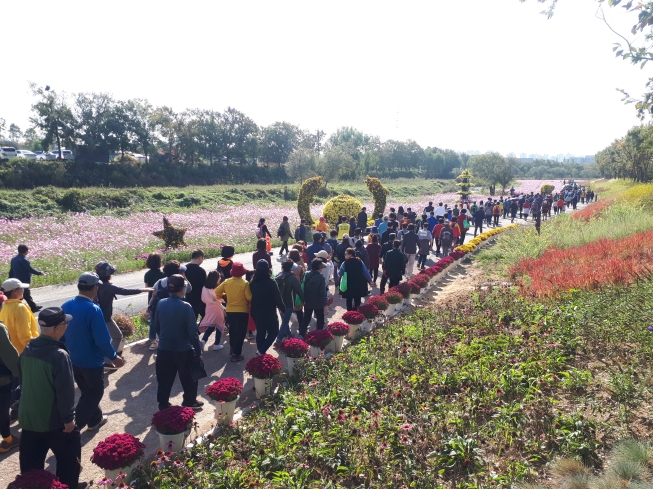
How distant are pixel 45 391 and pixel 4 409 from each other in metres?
1.51

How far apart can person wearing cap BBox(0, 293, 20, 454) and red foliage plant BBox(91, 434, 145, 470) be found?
4.78ft

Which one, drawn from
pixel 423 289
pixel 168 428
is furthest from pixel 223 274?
pixel 423 289

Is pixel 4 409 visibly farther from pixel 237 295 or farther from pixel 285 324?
pixel 285 324

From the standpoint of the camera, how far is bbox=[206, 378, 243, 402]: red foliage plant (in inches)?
192

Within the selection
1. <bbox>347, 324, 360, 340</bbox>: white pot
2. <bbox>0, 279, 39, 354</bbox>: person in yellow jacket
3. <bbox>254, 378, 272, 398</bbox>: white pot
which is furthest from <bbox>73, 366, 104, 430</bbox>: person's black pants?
<bbox>347, 324, 360, 340</bbox>: white pot

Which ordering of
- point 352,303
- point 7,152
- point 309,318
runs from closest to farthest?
point 309,318 → point 352,303 → point 7,152

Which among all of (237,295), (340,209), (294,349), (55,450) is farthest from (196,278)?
(340,209)

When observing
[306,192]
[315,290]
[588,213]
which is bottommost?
[315,290]

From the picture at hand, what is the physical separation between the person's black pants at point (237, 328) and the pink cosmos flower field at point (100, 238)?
9283mm

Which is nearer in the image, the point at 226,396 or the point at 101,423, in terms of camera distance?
the point at 226,396

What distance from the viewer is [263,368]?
5.60 m

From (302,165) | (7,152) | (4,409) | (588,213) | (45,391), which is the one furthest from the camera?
(302,165)

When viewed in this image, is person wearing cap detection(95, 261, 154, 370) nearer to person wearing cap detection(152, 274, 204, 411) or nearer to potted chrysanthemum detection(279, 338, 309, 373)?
person wearing cap detection(152, 274, 204, 411)

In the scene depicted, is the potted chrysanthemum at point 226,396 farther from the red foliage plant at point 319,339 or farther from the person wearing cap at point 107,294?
the person wearing cap at point 107,294
